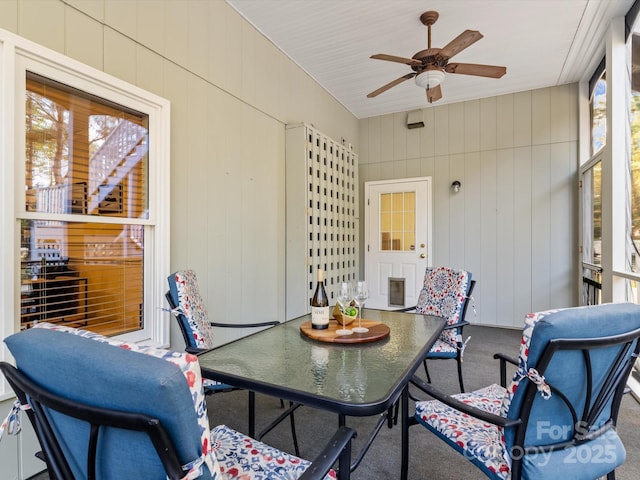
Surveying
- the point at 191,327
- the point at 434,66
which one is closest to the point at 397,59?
the point at 434,66

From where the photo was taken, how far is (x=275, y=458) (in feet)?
4.07

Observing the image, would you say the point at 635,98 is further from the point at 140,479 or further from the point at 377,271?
the point at 140,479

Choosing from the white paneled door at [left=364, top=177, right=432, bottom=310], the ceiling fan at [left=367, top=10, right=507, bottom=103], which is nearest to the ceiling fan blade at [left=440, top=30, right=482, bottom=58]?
the ceiling fan at [left=367, top=10, right=507, bottom=103]

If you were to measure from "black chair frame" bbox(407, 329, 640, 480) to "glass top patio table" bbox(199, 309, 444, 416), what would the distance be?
293 millimetres

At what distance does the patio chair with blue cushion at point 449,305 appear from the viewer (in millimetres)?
2484

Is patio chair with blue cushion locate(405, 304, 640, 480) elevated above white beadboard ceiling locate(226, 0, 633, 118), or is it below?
below

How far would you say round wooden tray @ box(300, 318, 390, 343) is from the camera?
5.42 ft

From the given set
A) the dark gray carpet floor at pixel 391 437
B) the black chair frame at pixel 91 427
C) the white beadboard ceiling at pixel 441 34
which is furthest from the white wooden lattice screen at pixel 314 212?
the black chair frame at pixel 91 427

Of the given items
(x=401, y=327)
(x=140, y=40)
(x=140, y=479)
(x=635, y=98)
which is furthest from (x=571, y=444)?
(x=635, y=98)

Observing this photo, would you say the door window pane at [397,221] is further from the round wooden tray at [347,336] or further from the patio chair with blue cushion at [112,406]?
the patio chair with blue cushion at [112,406]

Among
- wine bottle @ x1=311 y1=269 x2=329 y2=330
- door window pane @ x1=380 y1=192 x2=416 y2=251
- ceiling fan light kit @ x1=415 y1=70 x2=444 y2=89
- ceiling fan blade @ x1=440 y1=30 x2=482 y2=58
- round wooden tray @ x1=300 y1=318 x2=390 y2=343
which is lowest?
round wooden tray @ x1=300 y1=318 x2=390 y2=343

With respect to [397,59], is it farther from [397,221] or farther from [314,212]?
[397,221]

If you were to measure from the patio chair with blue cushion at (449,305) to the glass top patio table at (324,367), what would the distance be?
71 centimetres

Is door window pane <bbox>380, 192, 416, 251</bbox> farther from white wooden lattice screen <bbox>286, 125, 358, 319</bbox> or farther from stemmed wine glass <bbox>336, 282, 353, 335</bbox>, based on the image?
stemmed wine glass <bbox>336, 282, 353, 335</bbox>
